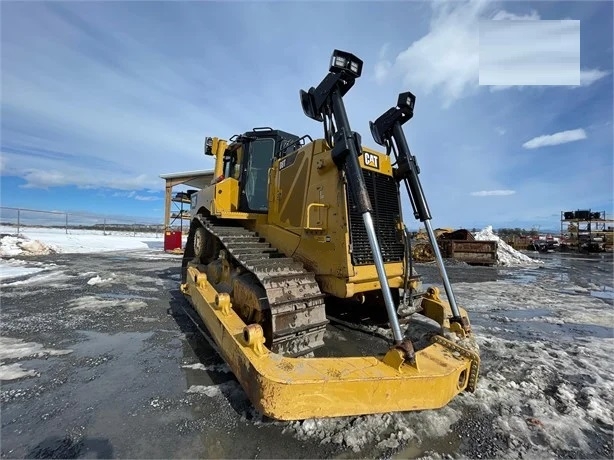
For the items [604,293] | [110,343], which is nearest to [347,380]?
[110,343]

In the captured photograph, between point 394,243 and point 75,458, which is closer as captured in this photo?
point 75,458

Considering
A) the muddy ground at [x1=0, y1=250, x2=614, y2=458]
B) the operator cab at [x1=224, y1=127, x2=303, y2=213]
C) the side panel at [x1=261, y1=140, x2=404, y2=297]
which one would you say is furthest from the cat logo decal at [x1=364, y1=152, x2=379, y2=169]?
the muddy ground at [x1=0, y1=250, x2=614, y2=458]

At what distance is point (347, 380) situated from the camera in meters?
2.17

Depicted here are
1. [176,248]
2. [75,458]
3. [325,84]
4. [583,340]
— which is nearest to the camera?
[75,458]

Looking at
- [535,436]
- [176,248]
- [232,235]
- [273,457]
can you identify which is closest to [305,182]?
[232,235]

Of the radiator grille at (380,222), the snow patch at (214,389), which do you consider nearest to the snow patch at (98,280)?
the snow patch at (214,389)

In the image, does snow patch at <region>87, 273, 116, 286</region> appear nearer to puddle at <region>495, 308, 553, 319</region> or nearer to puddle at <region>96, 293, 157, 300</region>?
puddle at <region>96, 293, 157, 300</region>

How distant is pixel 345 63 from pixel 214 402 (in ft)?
11.7

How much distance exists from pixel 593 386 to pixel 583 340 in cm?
185

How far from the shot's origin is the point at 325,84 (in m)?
3.44

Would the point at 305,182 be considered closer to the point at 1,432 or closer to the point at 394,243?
the point at 394,243

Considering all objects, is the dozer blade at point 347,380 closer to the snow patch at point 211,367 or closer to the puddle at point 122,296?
the snow patch at point 211,367

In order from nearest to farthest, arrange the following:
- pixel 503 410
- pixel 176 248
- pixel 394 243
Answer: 1. pixel 503 410
2. pixel 394 243
3. pixel 176 248

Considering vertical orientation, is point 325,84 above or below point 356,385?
above
